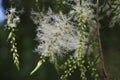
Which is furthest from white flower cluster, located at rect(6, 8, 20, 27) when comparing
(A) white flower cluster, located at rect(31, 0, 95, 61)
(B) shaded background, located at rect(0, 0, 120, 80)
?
(B) shaded background, located at rect(0, 0, 120, 80)

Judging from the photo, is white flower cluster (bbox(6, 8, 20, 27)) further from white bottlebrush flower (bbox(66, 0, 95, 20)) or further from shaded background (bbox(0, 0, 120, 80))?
shaded background (bbox(0, 0, 120, 80))

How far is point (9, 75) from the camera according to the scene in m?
1.47

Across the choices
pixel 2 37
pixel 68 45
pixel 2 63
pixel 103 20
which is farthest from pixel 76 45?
pixel 2 63

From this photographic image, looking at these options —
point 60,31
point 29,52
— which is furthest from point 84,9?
point 29,52

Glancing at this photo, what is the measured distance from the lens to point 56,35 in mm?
691

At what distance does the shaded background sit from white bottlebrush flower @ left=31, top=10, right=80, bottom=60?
18 cm

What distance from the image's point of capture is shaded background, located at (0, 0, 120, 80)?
953 mm

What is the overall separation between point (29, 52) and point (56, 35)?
0.63 meters

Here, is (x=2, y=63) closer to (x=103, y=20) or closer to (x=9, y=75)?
(x=9, y=75)

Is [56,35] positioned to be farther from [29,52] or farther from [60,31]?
[29,52]

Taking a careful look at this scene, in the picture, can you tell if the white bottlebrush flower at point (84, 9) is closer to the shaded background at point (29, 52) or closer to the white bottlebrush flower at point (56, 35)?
the white bottlebrush flower at point (56, 35)

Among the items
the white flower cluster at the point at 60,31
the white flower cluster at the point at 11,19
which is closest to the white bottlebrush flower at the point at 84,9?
the white flower cluster at the point at 60,31

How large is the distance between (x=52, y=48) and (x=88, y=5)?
0.14 m

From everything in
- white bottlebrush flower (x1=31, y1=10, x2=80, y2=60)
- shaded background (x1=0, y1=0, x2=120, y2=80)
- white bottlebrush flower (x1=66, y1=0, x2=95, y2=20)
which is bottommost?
shaded background (x1=0, y1=0, x2=120, y2=80)
